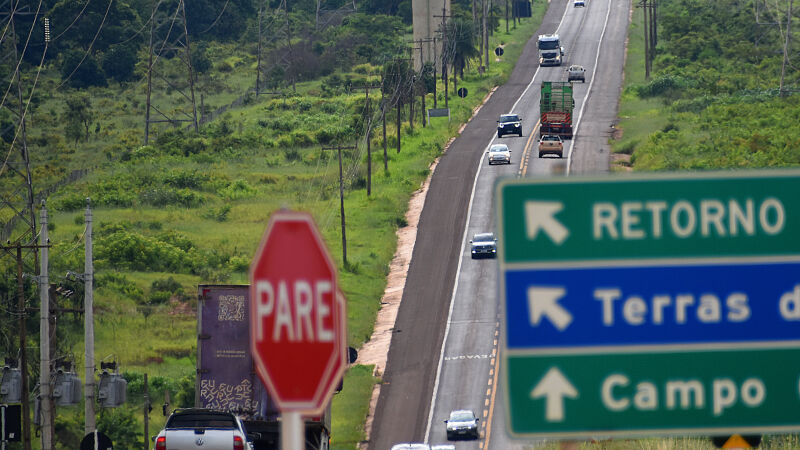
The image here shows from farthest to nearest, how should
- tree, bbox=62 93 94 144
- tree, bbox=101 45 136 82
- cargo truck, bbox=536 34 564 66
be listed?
tree, bbox=101 45 136 82 < cargo truck, bbox=536 34 564 66 < tree, bbox=62 93 94 144

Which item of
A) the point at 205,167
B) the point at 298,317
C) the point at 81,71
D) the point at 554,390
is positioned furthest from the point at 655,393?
the point at 81,71

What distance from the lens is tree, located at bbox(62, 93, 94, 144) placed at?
381ft

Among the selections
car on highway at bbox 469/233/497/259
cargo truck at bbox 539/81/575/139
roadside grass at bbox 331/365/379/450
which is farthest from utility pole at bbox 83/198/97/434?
cargo truck at bbox 539/81/575/139

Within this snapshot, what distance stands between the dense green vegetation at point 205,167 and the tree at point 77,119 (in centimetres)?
26

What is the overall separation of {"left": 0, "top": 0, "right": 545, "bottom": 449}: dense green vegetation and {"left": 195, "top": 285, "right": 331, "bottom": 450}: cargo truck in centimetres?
1688

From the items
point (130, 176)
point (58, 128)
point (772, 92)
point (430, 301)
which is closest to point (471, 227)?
point (430, 301)

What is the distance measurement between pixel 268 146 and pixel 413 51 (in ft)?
135

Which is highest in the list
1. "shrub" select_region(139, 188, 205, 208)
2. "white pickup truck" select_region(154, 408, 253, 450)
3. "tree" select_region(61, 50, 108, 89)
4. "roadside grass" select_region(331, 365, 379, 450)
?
"tree" select_region(61, 50, 108, 89)

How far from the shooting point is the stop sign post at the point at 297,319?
6211mm

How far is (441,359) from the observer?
59.8 metres

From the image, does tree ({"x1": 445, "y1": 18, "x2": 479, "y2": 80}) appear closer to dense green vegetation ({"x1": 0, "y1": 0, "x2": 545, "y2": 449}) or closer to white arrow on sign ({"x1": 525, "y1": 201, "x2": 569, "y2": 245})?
dense green vegetation ({"x1": 0, "y1": 0, "x2": 545, "y2": 449})

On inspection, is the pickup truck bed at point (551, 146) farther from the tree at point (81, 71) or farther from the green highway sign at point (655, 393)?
the green highway sign at point (655, 393)

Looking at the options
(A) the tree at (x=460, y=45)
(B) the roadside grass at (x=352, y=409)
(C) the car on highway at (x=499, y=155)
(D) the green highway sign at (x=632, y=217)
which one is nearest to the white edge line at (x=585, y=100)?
(C) the car on highway at (x=499, y=155)

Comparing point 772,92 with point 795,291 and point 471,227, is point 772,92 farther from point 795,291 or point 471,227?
point 795,291
